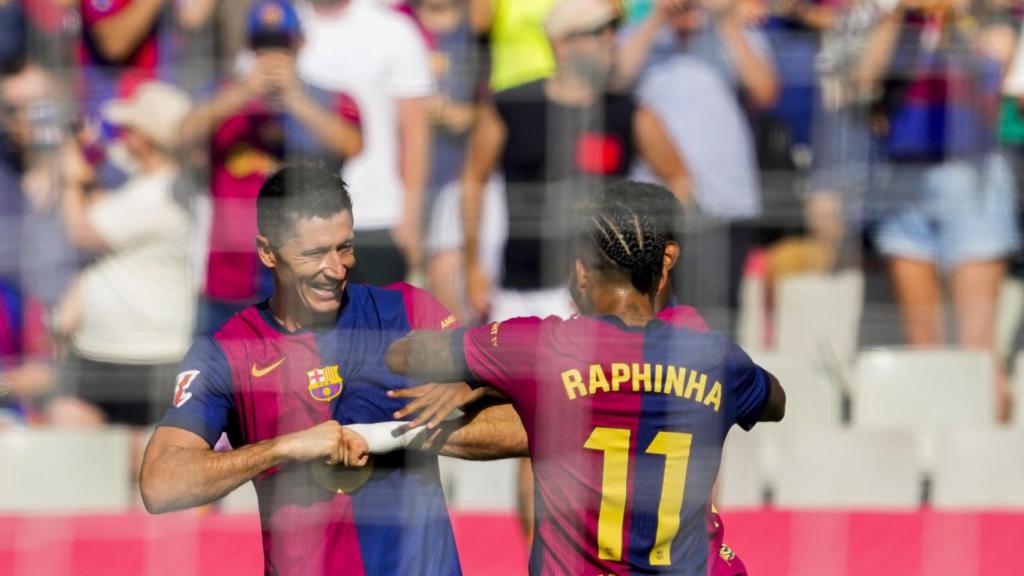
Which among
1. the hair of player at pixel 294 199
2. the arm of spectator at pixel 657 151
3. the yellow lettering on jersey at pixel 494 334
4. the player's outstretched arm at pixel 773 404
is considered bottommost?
the player's outstretched arm at pixel 773 404

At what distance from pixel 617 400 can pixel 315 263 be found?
0.53 metres

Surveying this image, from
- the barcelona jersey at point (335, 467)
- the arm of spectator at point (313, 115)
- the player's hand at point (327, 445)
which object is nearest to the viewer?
the player's hand at point (327, 445)

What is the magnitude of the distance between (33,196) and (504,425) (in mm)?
1679

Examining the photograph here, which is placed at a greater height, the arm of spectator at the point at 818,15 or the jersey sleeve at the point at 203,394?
the arm of spectator at the point at 818,15

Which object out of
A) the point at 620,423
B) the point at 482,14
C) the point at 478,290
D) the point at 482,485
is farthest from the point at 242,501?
Result: the point at 620,423

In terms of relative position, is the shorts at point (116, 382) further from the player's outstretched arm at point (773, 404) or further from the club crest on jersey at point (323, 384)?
the player's outstretched arm at point (773, 404)

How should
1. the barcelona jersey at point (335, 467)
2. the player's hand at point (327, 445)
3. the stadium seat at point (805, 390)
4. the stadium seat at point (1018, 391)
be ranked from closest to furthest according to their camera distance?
the player's hand at point (327, 445) → the barcelona jersey at point (335, 467) → the stadium seat at point (805, 390) → the stadium seat at point (1018, 391)

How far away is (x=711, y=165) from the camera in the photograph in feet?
13.1

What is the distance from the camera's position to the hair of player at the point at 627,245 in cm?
260

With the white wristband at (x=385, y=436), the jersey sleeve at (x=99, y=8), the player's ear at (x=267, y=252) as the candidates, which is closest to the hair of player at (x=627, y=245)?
the white wristband at (x=385, y=436)

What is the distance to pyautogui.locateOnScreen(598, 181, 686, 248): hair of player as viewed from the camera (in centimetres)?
267

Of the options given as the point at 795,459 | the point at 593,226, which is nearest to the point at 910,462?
the point at 795,459

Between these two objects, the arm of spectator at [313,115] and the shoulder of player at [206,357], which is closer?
the shoulder of player at [206,357]

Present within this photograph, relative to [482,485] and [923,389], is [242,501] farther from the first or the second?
[923,389]
